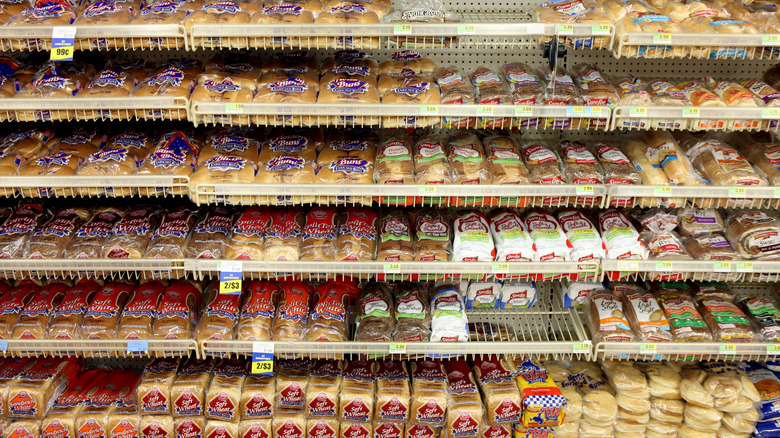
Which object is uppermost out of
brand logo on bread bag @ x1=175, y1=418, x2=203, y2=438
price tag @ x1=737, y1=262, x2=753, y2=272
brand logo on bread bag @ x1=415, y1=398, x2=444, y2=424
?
price tag @ x1=737, y1=262, x2=753, y2=272

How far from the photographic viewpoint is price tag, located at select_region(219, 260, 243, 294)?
7.30 feet

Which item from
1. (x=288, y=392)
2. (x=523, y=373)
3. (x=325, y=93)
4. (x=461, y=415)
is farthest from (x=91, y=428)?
(x=523, y=373)

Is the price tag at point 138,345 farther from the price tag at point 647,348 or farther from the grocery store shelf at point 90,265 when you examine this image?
the price tag at point 647,348

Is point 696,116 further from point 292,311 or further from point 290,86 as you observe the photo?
point 292,311

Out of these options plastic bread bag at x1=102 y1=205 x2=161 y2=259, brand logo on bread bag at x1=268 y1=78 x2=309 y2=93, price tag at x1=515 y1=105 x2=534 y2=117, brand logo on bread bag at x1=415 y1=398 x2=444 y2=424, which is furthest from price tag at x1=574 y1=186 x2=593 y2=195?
plastic bread bag at x1=102 y1=205 x2=161 y2=259

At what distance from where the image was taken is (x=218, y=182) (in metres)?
2.18

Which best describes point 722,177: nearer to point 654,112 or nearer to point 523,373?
point 654,112

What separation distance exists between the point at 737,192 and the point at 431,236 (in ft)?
4.07

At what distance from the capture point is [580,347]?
235cm

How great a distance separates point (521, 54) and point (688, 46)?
751 millimetres

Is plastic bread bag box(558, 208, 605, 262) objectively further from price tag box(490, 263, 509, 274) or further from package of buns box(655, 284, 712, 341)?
package of buns box(655, 284, 712, 341)

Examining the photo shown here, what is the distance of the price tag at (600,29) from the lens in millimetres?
2018

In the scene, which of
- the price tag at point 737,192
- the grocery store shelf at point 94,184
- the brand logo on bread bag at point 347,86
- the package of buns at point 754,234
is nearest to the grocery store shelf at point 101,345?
the grocery store shelf at point 94,184

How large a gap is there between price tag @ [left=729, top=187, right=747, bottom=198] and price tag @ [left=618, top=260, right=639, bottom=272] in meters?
0.45
